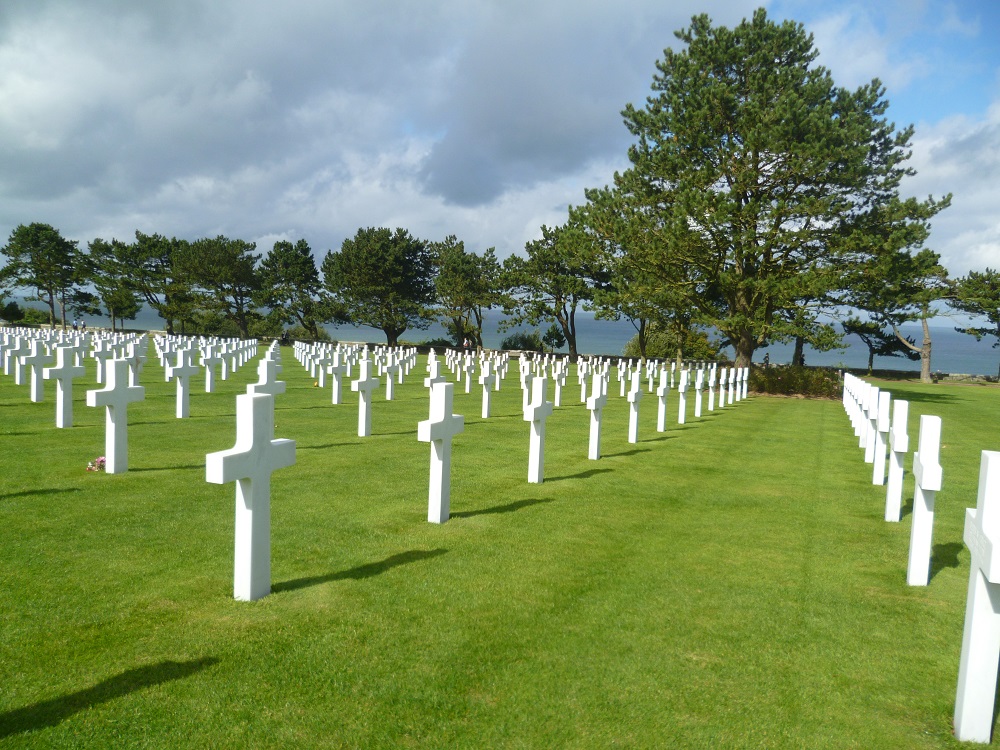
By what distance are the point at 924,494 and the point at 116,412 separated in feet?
24.1

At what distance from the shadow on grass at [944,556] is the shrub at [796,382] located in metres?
20.6

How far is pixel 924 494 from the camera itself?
4.90m

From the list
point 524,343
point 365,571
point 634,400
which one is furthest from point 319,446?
point 524,343

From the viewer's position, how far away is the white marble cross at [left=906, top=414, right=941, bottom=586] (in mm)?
4742

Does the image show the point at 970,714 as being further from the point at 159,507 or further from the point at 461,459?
the point at 461,459

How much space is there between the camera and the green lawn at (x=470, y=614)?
3.14 m

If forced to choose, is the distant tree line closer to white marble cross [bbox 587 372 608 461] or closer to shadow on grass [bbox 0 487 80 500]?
white marble cross [bbox 587 372 608 461]

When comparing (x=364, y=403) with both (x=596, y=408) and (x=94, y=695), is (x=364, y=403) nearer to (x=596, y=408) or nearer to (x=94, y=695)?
(x=596, y=408)

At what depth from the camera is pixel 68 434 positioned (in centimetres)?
971

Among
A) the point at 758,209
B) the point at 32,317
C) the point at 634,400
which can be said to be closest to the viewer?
the point at 634,400

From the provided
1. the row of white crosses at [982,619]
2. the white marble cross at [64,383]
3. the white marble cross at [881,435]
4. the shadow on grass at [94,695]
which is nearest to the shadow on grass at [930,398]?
the white marble cross at [881,435]

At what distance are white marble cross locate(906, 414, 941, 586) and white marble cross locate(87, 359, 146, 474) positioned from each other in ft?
23.1

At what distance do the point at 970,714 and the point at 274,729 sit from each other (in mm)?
2984

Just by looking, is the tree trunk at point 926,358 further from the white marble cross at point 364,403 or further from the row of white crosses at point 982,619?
the row of white crosses at point 982,619
